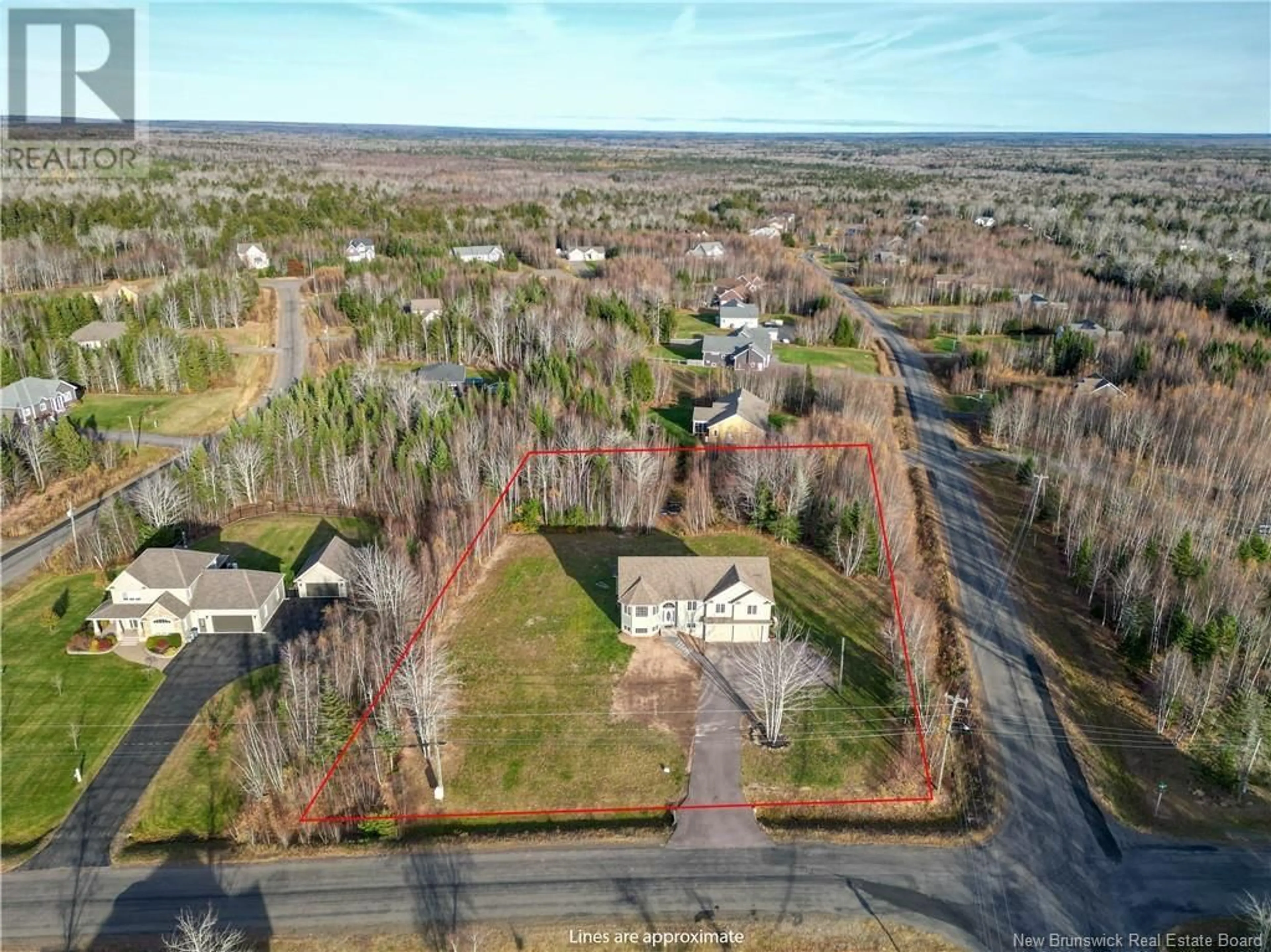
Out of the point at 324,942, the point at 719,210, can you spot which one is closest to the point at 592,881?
the point at 324,942

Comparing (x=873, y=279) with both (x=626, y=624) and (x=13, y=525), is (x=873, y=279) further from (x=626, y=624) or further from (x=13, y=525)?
(x=13, y=525)

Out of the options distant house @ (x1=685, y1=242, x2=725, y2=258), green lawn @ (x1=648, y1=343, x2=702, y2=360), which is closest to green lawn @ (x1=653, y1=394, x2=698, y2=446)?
green lawn @ (x1=648, y1=343, x2=702, y2=360)

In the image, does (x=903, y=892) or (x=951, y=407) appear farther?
(x=951, y=407)

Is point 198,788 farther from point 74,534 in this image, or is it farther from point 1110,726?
point 1110,726

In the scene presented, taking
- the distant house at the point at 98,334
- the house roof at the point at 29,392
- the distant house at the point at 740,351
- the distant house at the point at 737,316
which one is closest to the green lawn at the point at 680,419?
the distant house at the point at 740,351

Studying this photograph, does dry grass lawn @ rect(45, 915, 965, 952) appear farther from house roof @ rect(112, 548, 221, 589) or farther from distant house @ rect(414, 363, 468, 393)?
distant house @ rect(414, 363, 468, 393)

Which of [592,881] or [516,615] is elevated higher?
[516,615]
